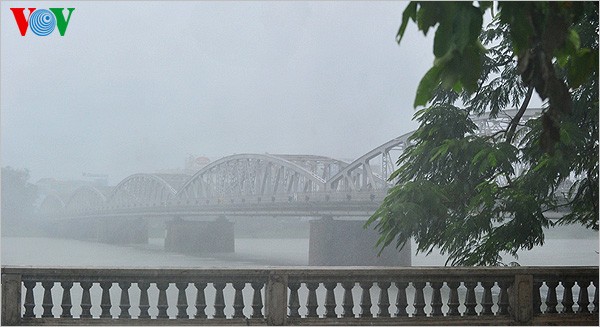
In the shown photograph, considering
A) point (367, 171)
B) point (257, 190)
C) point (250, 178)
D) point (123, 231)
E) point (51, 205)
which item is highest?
point (367, 171)

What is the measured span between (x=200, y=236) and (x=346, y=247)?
16.1 m

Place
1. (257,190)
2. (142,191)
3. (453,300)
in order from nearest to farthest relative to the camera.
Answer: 1. (453,300)
2. (257,190)
3. (142,191)

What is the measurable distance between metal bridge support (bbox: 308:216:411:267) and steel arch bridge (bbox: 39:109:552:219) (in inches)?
53.6

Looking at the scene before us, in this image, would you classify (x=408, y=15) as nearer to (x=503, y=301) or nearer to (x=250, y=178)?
(x=503, y=301)

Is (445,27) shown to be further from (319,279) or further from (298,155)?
(298,155)

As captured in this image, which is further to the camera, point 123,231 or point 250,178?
point 123,231

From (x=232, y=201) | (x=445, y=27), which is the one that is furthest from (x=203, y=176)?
(x=445, y=27)

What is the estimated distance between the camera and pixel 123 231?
51719 mm

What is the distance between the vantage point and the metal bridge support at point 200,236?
43.2m

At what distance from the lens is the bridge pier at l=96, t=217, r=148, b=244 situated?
5125cm

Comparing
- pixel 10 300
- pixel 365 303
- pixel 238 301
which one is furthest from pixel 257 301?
pixel 10 300

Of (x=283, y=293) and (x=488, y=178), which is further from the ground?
→ (x=488, y=178)

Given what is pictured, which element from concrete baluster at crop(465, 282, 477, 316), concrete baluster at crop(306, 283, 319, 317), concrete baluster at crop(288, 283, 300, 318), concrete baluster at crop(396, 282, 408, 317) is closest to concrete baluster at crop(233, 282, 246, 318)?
concrete baluster at crop(288, 283, 300, 318)

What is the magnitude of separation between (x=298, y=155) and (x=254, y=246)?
6.16 m
